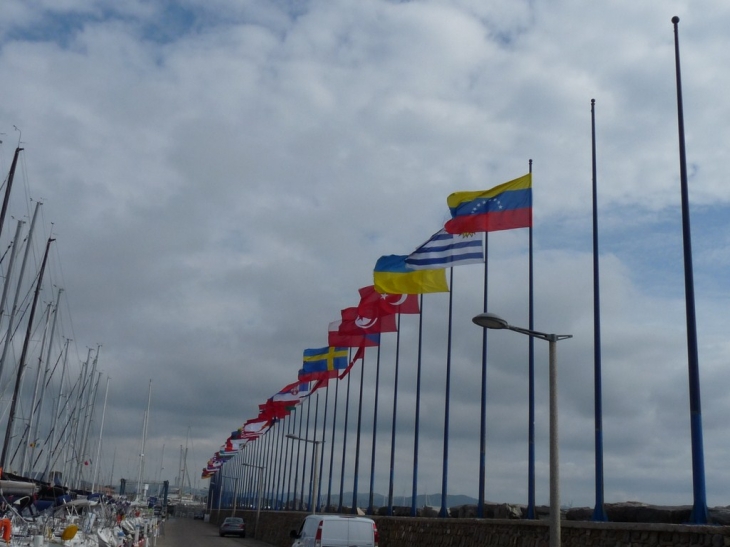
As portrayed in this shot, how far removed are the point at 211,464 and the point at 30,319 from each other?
310 feet

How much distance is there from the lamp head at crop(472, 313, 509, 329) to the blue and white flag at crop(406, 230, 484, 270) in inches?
512

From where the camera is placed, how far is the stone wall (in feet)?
46.1

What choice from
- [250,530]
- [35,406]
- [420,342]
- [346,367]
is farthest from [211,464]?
[420,342]

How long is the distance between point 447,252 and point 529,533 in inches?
383

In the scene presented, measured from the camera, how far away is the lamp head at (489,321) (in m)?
13.0

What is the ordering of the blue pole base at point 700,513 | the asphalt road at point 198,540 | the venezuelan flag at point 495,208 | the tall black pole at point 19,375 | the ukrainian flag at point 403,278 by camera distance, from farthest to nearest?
1. the asphalt road at point 198,540
2. the tall black pole at point 19,375
3. the ukrainian flag at point 403,278
4. the venezuelan flag at point 495,208
5. the blue pole base at point 700,513

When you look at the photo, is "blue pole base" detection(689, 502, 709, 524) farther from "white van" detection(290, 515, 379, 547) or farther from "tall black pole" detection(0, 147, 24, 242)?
"tall black pole" detection(0, 147, 24, 242)

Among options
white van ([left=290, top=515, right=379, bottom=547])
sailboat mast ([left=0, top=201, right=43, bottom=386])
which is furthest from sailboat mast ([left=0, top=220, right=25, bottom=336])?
white van ([left=290, top=515, right=379, bottom=547])

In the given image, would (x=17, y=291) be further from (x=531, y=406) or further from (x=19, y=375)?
(x=531, y=406)

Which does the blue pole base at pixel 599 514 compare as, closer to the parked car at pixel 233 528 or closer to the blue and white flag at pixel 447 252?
the blue and white flag at pixel 447 252

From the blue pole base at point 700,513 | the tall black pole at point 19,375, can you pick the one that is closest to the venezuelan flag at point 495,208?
the blue pole base at point 700,513

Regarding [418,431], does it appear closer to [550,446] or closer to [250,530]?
[550,446]

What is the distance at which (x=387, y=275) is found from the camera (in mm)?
30828

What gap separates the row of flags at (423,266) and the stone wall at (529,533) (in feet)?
26.7
